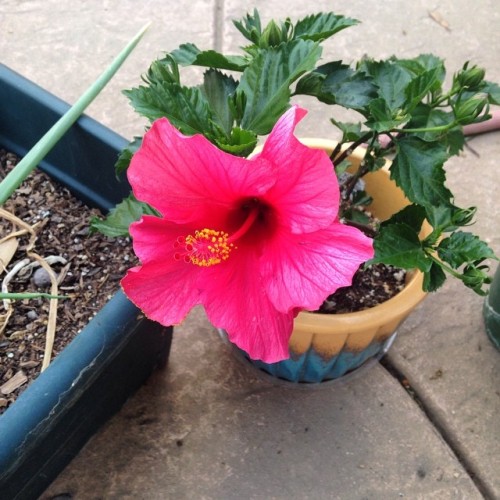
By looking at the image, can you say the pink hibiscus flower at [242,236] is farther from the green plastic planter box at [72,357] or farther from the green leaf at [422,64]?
the green leaf at [422,64]

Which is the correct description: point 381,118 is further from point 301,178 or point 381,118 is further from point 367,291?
point 367,291

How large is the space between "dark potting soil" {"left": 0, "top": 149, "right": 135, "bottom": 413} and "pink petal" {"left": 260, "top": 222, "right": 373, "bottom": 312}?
1.57 feet

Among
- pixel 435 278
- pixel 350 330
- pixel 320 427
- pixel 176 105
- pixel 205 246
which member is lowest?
pixel 320 427

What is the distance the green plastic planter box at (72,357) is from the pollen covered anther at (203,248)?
0.27 meters

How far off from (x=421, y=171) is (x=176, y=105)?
335 mm

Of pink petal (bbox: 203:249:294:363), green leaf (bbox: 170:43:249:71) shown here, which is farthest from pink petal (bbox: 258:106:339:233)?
green leaf (bbox: 170:43:249:71)

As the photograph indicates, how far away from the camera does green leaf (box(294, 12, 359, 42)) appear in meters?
0.83

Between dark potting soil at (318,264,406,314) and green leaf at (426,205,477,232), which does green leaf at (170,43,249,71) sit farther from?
dark potting soil at (318,264,406,314)

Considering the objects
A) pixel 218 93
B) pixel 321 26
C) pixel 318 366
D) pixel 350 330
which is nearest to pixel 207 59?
pixel 218 93

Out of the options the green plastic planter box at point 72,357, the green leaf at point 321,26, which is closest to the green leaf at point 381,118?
the green leaf at point 321,26

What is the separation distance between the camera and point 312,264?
0.71 meters

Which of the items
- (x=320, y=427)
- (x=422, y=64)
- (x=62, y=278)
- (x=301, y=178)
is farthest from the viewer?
(x=320, y=427)

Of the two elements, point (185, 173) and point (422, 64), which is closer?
point (185, 173)

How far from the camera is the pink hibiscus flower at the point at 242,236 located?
2.19 ft
